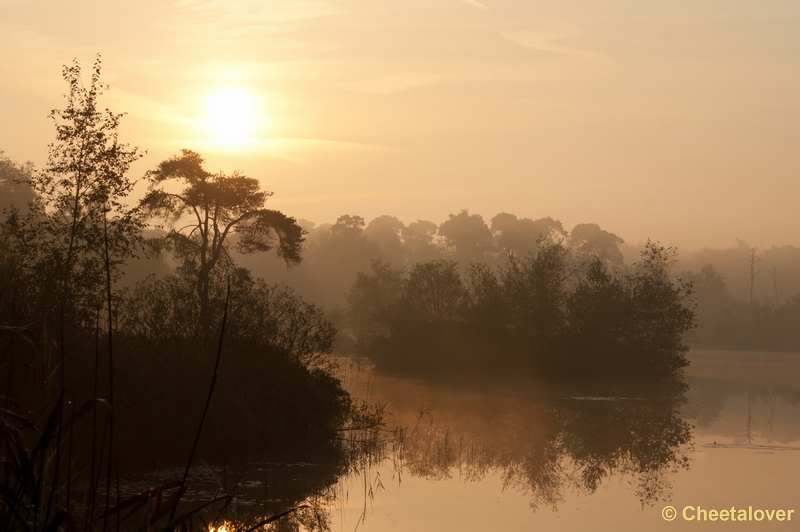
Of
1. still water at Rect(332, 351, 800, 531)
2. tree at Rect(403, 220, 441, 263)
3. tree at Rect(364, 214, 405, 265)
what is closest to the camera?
still water at Rect(332, 351, 800, 531)

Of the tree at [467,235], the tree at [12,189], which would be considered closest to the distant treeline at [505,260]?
the tree at [467,235]

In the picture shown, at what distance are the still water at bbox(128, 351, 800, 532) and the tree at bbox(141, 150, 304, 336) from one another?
1136 cm

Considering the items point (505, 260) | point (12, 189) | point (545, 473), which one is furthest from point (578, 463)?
point (505, 260)

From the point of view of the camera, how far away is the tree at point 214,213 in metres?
30.9

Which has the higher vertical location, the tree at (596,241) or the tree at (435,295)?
the tree at (596,241)

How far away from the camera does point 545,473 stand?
12594 millimetres

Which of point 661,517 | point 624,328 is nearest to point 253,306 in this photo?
point 661,517

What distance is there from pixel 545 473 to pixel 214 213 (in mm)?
22016

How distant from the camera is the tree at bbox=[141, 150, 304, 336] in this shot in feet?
101

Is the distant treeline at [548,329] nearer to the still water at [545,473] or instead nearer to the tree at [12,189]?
the still water at [545,473]

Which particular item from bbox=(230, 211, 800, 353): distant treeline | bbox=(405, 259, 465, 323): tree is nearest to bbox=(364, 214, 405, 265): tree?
bbox=(230, 211, 800, 353): distant treeline

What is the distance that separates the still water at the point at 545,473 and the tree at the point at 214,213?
1136cm

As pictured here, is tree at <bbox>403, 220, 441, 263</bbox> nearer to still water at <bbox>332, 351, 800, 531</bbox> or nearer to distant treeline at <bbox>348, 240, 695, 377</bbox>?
distant treeline at <bbox>348, 240, 695, 377</bbox>

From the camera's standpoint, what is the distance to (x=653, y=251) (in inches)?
1458
